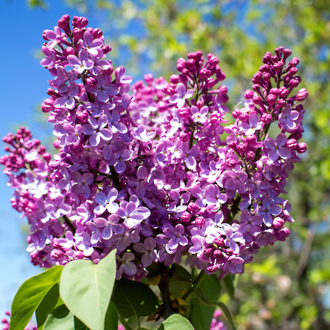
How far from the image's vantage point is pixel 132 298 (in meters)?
0.65

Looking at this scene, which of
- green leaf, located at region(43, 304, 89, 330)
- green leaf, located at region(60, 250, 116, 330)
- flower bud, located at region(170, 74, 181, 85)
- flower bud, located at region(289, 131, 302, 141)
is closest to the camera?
green leaf, located at region(60, 250, 116, 330)

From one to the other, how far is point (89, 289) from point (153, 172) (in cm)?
23

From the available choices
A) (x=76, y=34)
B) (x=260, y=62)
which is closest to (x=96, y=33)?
(x=76, y=34)

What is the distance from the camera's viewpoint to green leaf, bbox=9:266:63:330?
0.57 meters

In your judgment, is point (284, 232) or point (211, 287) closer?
point (284, 232)

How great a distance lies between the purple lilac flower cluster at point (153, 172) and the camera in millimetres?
603

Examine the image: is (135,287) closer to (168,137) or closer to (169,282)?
(169,282)

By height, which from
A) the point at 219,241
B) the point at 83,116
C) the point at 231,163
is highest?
the point at 83,116

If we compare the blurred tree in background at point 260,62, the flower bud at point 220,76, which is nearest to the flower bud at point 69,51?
the flower bud at point 220,76

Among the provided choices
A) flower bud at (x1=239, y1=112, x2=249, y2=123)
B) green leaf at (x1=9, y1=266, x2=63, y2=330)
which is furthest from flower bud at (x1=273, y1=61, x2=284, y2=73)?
green leaf at (x1=9, y1=266, x2=63, y2=330)

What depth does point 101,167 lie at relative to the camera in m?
0.65

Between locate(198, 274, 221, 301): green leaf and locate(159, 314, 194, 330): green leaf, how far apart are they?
1.05ft

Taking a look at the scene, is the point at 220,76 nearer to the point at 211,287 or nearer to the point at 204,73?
the point at 204,73

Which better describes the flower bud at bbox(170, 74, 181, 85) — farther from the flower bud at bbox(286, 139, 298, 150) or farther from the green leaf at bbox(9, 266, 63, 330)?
the green leaf at bbox(9, 266, 63, 330)
